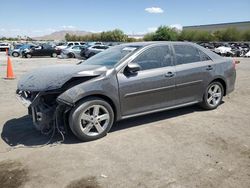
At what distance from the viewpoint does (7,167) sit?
409 cm

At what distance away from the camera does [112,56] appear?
5852 mm

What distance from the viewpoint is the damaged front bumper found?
15.8ft

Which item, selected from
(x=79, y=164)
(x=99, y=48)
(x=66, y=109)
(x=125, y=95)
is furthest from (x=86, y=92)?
(x=99, y=48)

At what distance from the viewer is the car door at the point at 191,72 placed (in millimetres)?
6035

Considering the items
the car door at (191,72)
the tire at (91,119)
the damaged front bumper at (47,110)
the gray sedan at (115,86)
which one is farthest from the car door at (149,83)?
the damaged front bumper at (47,110)

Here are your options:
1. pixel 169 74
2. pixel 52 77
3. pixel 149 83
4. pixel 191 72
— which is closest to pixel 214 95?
pixel 191 72

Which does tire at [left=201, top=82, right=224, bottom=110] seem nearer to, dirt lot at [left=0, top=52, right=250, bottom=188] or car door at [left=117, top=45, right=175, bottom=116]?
dirt lot at [left=0, top=52, right=250, bottom=188]

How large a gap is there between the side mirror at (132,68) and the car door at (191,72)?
104cm

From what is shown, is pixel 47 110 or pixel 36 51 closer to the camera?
pixel 47 110

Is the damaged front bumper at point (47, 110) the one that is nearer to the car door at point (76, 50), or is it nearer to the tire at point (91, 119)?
the tire at point (91, 119)

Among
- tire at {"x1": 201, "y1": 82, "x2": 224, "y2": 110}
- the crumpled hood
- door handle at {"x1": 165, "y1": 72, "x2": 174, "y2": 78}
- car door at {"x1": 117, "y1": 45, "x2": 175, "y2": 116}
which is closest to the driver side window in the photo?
car door at {"x1": 117, "y1": 45, "x2": 175, "y2": 116}

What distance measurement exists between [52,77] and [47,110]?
54cm

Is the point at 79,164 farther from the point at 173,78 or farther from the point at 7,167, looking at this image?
the point at 173,78

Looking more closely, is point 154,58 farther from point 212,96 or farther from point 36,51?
point 36,51
